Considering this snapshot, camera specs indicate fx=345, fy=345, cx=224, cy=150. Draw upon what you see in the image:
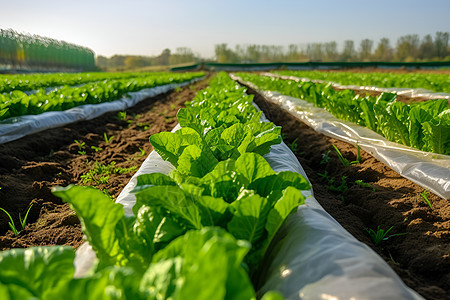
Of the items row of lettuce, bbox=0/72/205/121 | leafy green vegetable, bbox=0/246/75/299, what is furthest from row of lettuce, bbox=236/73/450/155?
row of lettuce, bbox=0/72/205/121

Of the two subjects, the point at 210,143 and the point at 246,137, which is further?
the point at 210,143

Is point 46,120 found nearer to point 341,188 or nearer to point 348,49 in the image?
point 341,188

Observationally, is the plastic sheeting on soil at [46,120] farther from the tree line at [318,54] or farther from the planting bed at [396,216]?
the tree line at [318,54]

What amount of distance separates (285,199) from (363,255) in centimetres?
34

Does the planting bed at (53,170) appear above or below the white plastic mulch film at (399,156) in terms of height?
below

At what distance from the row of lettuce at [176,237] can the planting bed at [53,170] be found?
1020mm

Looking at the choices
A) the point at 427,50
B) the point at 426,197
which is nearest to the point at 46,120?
the point at 426,197

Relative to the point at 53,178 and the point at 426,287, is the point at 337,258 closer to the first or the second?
the point at 426,287

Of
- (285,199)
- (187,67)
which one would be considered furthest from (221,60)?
(285,199)

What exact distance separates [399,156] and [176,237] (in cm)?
277

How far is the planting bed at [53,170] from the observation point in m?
2.55

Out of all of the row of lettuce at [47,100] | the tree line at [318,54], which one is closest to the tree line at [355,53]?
the tree line at [318,54]

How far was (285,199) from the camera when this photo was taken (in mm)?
1328

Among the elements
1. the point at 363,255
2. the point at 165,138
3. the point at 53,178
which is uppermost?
the point at 165,138
